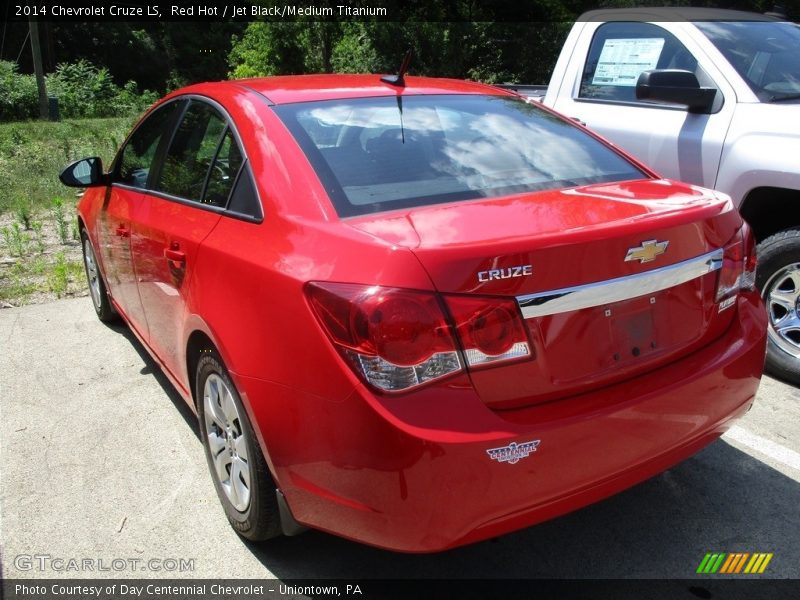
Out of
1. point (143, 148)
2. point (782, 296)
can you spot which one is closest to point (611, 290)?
point (782, 296)

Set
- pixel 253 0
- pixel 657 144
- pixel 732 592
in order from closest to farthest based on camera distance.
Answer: pixel 732 592 → pixel 657 144 → pixel 253 0

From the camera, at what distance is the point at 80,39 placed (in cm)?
5284

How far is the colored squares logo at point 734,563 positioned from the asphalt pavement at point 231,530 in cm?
3

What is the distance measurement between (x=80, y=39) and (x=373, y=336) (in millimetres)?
59671

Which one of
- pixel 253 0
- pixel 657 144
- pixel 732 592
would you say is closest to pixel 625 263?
pixel 732 592

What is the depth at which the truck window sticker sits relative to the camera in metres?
4.76

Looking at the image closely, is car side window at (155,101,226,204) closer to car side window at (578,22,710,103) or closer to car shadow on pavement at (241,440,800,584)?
car shadow on pavement at (241,440,800,584)

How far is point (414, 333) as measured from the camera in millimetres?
1868

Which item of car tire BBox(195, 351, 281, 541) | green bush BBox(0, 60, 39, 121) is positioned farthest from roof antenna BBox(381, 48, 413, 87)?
green bush BBox(0, 60, 39, 121)

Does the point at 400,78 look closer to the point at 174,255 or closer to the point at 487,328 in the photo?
the point at 174,255

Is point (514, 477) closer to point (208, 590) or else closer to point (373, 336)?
point (373, 336)

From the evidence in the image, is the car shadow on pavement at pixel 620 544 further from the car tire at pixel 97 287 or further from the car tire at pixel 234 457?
Result: the car tire at pixel 97 287

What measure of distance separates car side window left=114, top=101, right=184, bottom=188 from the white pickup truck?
9.17 ft

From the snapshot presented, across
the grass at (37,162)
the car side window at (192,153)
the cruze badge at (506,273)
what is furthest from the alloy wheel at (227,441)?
the grass at (37,162)
